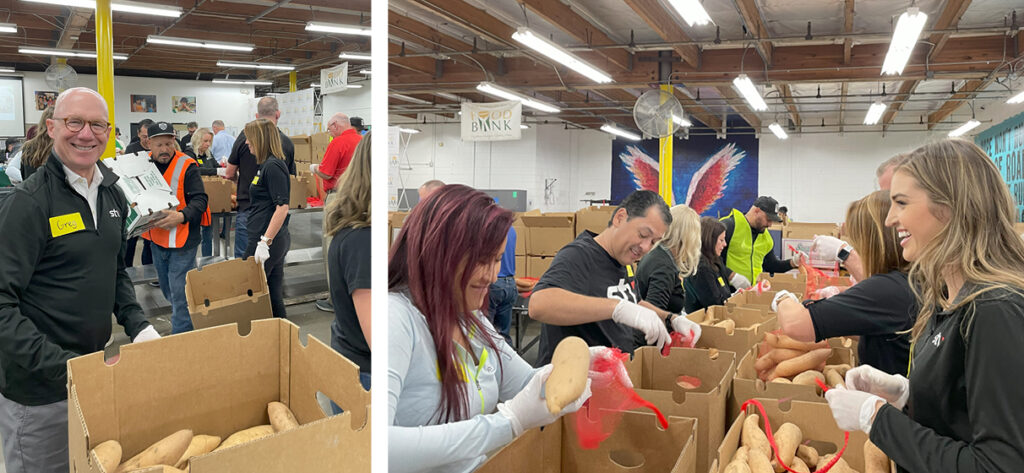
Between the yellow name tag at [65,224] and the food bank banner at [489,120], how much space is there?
2.77ft

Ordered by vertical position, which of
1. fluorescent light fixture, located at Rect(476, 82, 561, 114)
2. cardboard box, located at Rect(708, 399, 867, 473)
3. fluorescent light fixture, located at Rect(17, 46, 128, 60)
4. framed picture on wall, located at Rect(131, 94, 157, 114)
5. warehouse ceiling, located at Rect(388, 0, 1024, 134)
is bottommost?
cardboard box, located at Rect(708, 399, 867, 473)

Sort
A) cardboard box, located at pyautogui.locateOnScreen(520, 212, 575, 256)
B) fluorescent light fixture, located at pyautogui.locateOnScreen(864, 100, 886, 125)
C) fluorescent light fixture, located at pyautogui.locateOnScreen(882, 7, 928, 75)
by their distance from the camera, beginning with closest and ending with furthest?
fluorescent light fixture, located at pyautogui.locateOnScreen(882, 7, 928, 75), cardboard box, located at pyautogui.locateOnScreen(520, 212, 575, 256), fluorescent light fixture, located at pyautogui.locateOnScreen(864, 100, 886, 125)

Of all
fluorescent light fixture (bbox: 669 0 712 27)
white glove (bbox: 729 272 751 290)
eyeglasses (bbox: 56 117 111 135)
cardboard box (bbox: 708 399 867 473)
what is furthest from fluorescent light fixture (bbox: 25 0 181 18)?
white glove (bbox: 729 272 751 290)

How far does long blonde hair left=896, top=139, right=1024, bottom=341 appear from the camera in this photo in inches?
44.2

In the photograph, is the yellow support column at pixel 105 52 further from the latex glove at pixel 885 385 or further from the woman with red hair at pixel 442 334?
the latex glove at pixel 885 385

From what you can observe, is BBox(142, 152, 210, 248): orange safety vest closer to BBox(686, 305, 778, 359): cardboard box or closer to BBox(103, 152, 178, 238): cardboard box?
BBox(103, 152, 178, 238): cardboard box

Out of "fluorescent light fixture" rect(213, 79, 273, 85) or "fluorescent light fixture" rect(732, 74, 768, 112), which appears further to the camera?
"fluorescent light fixture" rect(732, 74, 768, 112)

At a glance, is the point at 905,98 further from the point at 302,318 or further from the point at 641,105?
the point at 302,318

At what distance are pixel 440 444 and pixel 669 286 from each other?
2.02 metres

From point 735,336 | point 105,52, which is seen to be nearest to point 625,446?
point 735,336

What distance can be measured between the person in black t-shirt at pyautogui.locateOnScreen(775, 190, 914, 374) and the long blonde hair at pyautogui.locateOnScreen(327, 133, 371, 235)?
4.14 ft

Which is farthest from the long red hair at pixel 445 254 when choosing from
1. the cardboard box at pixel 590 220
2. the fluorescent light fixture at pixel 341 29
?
the cardboard box at pixel 590 220

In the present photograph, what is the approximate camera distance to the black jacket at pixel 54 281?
127 centimetres

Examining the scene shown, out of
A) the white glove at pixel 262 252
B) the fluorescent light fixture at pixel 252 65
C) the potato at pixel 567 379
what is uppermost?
the fluorescent light fixture at pixel 252 65
